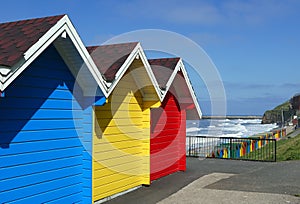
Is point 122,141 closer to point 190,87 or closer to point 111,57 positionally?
point 111,57

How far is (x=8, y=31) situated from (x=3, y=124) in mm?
1741

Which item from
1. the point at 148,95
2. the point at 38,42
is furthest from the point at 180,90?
the point at 38,42

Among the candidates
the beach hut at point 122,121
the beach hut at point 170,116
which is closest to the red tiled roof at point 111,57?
the beach hut at point 122,121

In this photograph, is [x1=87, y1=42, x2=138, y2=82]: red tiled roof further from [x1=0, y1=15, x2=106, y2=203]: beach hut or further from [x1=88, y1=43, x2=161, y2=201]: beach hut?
[x1=0, y1=15, x2=106, y2=203]: beach hut

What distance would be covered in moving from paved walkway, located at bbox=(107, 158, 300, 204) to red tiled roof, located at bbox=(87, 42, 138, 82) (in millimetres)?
3094

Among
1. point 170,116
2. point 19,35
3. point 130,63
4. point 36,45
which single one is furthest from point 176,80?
point 36,45

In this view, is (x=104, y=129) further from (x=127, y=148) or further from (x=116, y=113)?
(x=127, y=148)

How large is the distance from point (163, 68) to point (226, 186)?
13.2ft

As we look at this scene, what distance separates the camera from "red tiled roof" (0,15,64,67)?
5.58 metres

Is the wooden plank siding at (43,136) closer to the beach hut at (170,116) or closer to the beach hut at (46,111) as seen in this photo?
the beach hut at (46,111)

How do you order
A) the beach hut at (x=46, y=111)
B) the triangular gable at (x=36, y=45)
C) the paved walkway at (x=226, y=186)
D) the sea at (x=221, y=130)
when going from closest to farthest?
the triangular gable at (x=36, y=45) → the beach hut at (x=46, y=111) → the paved walkway at (x=226, y=186) → the sea at (x=221, y=130)

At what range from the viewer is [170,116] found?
12586 millimetres

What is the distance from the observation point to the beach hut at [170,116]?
1148 cm

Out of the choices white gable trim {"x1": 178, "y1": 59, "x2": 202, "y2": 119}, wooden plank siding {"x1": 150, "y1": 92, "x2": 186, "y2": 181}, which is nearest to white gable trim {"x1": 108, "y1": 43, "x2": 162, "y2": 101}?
wooden plank siding {"x1": 150, "y1": 92, "x2": 186, "y2": 181}
